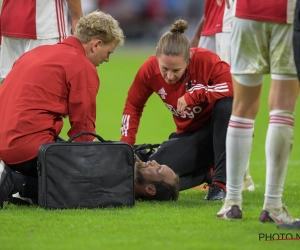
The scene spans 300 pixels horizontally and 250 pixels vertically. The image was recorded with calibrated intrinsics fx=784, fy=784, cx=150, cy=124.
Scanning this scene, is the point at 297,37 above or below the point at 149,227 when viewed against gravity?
above

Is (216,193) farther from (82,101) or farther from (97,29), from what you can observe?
(97,29)

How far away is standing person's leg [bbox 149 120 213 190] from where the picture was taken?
6.38m

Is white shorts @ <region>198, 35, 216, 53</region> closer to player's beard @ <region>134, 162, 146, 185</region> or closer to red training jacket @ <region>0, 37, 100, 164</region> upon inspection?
player's beard @ <region>134, 162, 146, 185</region>

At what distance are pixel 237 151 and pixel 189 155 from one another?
1.79m

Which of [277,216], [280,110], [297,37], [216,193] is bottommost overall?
[216,193]

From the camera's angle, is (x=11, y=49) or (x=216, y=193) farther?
(x=11, y=49)

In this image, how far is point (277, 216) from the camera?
14.8 feet

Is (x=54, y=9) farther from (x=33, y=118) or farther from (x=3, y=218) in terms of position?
(x=3, y=218)

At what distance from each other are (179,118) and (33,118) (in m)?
1.49

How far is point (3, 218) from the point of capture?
4.86 metres

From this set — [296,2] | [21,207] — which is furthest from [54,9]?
[296,2]

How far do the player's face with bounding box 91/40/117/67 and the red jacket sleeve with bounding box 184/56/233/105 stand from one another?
68 centimetres

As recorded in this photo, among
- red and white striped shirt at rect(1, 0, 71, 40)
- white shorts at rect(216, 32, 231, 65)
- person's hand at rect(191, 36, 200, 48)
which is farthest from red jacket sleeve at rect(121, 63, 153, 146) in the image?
person's hand at rect(191, 36, 200, 48)
